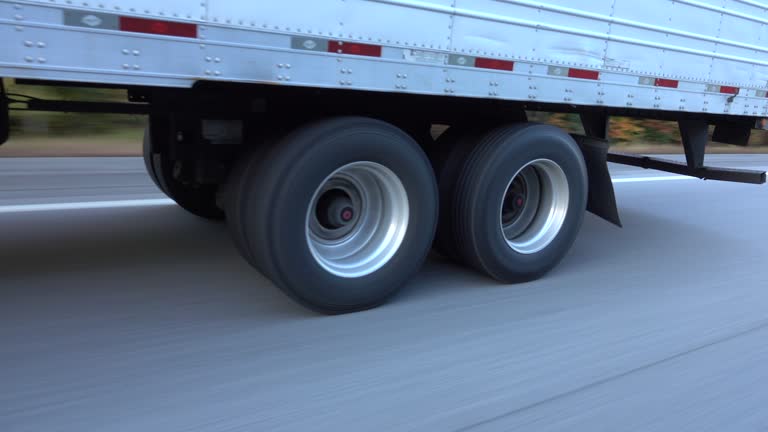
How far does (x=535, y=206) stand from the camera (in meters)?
4.50

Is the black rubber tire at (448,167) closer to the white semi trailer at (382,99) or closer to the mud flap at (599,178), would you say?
the white semi trailer at (382,99)

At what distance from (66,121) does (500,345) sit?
772cm

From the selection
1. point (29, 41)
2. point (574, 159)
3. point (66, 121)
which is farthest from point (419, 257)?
point (66, 121)

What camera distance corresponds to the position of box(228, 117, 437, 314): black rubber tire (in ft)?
10.5

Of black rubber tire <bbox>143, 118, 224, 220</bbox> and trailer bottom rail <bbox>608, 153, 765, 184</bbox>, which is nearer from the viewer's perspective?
black rubber tire <bbox>143, 118, 224, 220</bbox>

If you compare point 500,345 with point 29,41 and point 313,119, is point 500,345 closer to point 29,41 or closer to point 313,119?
point 313,119

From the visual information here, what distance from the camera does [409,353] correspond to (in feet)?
10.3

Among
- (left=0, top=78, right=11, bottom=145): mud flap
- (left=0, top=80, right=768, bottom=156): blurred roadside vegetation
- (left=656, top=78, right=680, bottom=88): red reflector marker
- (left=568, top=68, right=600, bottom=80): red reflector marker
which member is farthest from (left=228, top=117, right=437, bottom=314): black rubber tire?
(left=0, top=80, right=768, bottom=156): blurred roadside vegetation

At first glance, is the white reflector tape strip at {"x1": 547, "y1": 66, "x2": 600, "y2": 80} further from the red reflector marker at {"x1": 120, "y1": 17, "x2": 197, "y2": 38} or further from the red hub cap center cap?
the red reflector marker at {"x1": 120, "y1": 17, "x2": 197, "y2": 38}

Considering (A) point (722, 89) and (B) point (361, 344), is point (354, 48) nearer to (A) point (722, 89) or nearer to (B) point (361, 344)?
(B) point (361, 344)

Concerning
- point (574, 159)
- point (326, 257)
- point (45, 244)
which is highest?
point (574, 159)

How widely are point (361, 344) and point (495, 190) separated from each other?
138cm

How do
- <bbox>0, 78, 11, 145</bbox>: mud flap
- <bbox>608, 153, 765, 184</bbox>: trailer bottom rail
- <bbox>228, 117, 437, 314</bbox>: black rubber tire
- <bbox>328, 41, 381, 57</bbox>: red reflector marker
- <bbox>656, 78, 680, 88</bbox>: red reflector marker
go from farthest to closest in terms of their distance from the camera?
<bbox>608, 153, 765, 184</bbox>: trailer bottom rail → <bbox>656, 78, 680, 88</bbox>: red reflector marker → <bbox>0, 78, 11, 145</bbox>: mud flap → <bbox>228, 117, 437, 314</bbox>: black rubber tire → <bbox>328, 41, 381, 57</bbox>: red reflector marker

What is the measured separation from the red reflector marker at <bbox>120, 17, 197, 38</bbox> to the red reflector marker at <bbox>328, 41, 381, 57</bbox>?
67 centimetres
